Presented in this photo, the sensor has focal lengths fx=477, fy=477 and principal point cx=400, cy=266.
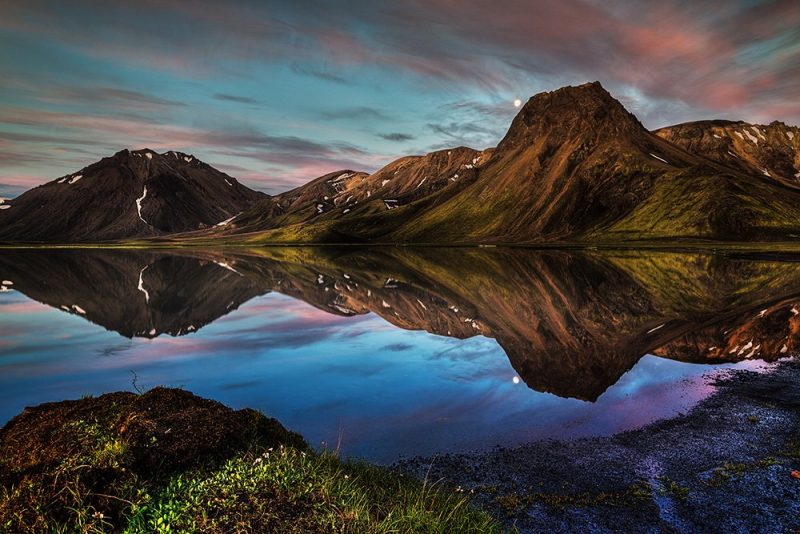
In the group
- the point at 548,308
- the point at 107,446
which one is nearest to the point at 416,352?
the point at 548,308

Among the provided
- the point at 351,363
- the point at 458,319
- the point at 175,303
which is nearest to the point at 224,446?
the point at 351,363

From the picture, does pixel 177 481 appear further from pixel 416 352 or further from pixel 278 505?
pixel 416 352

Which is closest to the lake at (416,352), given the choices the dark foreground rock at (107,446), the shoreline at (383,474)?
the shoreline at (383,474)

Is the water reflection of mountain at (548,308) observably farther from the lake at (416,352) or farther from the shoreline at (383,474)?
the shoreline at (383,474)

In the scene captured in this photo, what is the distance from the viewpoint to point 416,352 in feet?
102

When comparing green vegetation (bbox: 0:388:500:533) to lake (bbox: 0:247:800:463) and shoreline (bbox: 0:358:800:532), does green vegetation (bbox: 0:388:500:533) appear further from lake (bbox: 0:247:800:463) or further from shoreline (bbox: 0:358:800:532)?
lake (bbox: 0:247:800:463)

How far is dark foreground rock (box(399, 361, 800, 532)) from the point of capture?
1223 centimetres

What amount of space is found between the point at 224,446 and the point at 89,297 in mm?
56788

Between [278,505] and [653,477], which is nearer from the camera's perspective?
[278,505]

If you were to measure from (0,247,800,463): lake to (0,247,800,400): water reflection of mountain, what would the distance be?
0.71 feet

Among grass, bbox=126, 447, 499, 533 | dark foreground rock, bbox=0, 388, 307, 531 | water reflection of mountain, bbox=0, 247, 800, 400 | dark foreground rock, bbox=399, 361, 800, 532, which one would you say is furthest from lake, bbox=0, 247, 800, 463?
grass, bbox=126, 447, 499, 533

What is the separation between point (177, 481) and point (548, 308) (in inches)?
1480

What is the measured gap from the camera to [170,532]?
782 centimetres

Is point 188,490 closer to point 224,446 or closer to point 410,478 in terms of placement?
point 224,446
